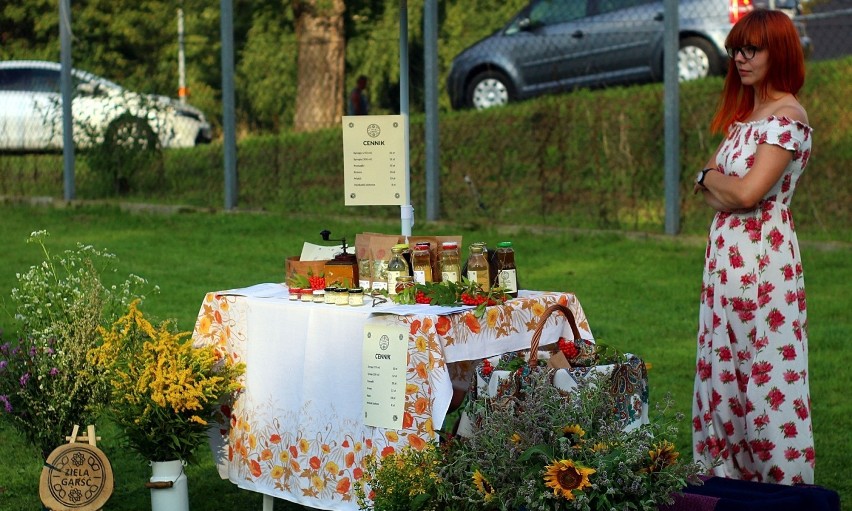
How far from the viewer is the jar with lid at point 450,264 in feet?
15.3

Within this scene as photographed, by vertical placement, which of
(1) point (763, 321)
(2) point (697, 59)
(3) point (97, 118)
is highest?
(2) point (697, 59)

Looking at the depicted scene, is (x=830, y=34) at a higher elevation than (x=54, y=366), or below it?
higher

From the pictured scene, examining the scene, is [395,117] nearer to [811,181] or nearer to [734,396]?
[734,396]

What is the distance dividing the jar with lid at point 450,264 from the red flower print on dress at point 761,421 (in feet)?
3.59

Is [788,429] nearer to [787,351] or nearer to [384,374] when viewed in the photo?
[787,351]

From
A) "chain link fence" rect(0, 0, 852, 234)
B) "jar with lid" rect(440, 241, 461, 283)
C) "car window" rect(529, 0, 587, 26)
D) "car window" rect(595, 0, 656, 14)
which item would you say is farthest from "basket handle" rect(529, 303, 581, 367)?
"car window" rect(529, 0, 587, 26)

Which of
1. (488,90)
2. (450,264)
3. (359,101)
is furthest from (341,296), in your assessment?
(359,101)

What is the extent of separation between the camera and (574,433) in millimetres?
3758

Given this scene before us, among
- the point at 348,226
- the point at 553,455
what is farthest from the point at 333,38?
the point at 553,455

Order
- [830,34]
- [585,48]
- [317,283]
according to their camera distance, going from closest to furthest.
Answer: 1. [317,283]
2. [830,34]
3. [585,48]

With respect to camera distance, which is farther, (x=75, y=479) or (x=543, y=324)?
(x=75, y=479)

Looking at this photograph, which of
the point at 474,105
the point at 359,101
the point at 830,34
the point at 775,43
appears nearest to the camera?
the point at 775,43

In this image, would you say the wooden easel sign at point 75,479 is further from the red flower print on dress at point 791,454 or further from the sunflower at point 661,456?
the red flower print on dress at point 791,454

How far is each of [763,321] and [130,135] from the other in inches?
389
